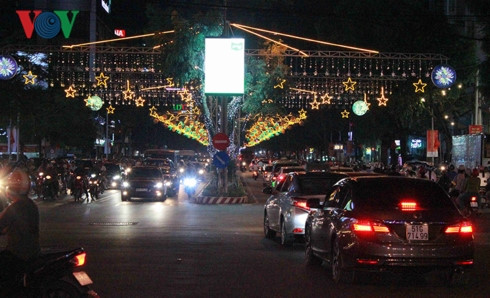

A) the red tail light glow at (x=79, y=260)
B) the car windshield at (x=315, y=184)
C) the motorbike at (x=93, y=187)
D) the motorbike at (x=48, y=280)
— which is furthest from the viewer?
the motorbike at (x=93, y=187)

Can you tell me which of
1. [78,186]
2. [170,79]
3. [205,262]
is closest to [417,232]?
[205,262]

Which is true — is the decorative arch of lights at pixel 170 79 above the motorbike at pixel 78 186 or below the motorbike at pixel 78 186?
above

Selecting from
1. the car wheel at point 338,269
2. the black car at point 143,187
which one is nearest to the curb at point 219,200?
the black car at point 143,187

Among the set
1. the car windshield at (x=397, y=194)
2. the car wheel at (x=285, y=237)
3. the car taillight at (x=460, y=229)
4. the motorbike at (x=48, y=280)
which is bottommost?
the car wheel at (x=285, y=237)

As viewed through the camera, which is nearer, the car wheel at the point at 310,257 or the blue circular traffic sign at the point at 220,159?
the car wheel at the point at 310,257

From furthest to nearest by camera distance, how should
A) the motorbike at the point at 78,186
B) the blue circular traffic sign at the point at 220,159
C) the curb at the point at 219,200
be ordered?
the motorbike at the point at 78,186
the curb at the point at 219,200
the blue circular traffic sign at the point at 220,159

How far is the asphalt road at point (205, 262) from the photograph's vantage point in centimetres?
1155

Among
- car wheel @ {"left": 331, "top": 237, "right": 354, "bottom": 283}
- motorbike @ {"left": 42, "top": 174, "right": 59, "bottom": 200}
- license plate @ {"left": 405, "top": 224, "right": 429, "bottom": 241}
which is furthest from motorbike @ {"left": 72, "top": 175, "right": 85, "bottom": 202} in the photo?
license plate @ {"left": 405, "top": 224, "right": 429, "bottom": 241}

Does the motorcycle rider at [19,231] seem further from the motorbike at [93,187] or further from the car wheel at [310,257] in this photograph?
the motorbike at [93,187]

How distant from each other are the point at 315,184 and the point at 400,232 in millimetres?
6865

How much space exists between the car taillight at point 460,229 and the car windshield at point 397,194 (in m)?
0.42

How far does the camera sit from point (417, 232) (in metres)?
11.2

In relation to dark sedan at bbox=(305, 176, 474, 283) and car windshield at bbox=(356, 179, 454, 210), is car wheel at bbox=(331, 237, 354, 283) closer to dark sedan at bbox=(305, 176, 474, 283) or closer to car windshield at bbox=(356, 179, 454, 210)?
dark sedan at bbox=(305, 176, 474, 283)

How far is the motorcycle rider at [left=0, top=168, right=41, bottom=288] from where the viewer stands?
8.13m
